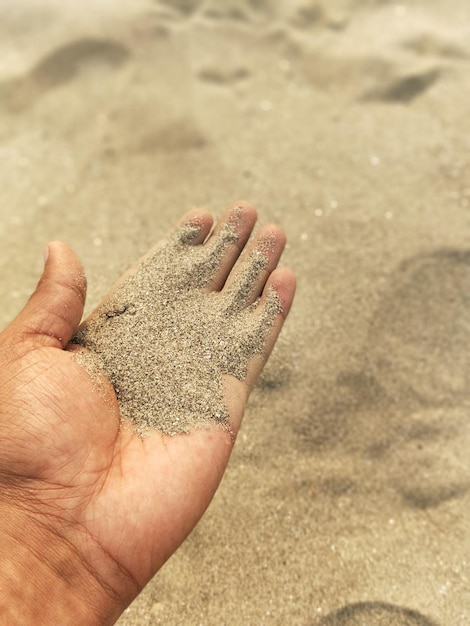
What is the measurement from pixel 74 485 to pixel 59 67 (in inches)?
88.4

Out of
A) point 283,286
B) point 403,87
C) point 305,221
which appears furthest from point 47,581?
point 403,87

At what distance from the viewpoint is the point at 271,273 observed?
1.72 meters

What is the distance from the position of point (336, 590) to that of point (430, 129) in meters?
2.02

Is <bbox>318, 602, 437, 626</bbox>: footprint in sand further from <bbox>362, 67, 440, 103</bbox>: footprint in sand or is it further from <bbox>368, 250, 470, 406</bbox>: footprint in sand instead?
<bbox>362, 67, 440, 103</bbox>: footprint in sand

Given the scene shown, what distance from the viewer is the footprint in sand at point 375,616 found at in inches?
58.2

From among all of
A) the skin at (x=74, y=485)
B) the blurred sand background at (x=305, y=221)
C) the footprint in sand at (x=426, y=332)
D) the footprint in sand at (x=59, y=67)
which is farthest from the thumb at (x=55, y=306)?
the footprint in sand at (x=59, y=67)

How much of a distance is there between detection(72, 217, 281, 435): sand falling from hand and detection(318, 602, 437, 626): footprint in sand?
0.64m

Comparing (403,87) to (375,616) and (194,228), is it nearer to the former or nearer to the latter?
(194,228)

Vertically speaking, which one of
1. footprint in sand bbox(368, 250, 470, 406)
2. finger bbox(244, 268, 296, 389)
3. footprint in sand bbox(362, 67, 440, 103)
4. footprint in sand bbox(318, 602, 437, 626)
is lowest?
footprint in sand bbox(318, 602, 437, 626)

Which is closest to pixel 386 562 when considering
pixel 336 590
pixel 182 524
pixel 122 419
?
pixel 336 590

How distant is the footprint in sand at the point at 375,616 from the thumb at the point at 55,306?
42.8 inches

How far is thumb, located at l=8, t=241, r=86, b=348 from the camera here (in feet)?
4.69

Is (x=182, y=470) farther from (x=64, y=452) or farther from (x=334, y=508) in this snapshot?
(x=334, y=508)

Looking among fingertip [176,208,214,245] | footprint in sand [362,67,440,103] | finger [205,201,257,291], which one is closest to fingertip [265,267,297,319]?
finger [205,201,257,291]
